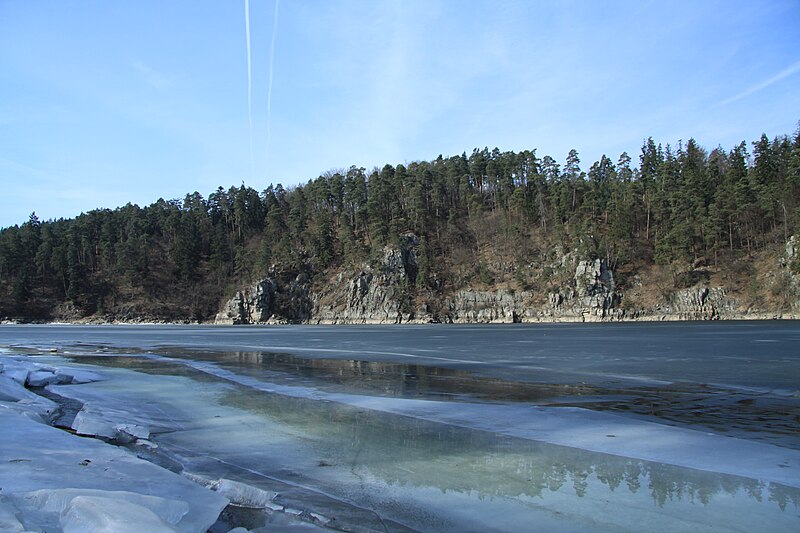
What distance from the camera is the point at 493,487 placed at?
245 inches

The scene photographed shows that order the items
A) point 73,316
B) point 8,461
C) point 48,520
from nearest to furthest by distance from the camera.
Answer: point 48,520, point 8,461, point 73,316

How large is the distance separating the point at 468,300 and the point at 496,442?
9822cm

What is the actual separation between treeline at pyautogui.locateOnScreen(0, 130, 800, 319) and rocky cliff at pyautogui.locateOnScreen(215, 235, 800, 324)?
3.89 meters

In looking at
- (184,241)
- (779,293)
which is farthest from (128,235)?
(779,293)

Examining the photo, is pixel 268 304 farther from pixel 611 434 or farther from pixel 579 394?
pixel 611 434

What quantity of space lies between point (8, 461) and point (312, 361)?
1775 cm

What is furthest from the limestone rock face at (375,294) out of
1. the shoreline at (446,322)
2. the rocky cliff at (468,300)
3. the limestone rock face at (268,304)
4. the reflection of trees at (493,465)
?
the reflection of trees at (493,465)

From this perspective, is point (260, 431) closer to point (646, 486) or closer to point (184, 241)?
point (646, 486)

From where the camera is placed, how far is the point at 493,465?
717 centimetres

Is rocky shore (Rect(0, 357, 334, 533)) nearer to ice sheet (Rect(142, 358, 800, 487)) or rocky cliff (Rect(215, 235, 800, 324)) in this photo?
ice sheet (Rect(142, 358, 800, 487))

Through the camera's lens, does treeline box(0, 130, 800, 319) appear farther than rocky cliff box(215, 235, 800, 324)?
Yes

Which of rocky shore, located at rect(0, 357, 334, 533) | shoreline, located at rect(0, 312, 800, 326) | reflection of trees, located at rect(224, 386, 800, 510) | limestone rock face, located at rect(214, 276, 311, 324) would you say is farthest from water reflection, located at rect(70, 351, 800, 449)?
limestone rock face, located at rect(214, 276, 311, 324)

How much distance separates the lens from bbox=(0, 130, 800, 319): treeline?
3858 inches

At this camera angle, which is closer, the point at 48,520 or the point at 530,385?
the point at 48,520
